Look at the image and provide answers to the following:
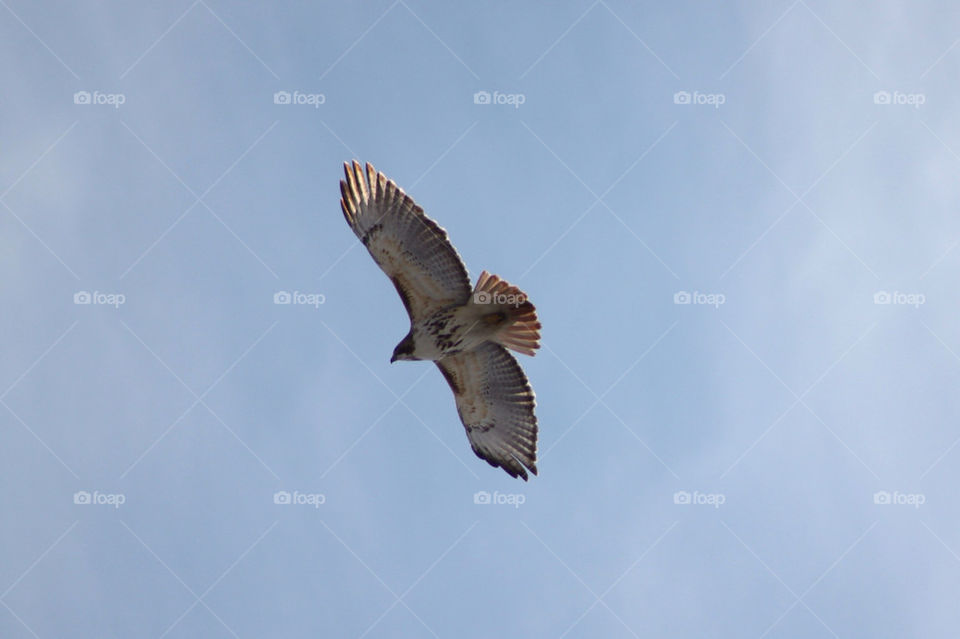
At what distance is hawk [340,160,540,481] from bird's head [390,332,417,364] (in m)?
0.01

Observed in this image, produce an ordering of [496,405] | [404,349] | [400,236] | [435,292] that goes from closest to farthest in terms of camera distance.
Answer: [400,236] → [435,292] → [404,349] → [496,405]

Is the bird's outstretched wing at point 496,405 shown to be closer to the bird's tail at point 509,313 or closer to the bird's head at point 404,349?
the bird's tail at point 509,313

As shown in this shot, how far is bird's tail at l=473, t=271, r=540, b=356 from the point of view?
10.4 metres

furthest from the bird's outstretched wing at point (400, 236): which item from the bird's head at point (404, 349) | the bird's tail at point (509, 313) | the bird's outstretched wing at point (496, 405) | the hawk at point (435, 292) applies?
the bird's outstretched wing at point (496, 405)

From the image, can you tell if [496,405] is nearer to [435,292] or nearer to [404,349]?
[404,349]

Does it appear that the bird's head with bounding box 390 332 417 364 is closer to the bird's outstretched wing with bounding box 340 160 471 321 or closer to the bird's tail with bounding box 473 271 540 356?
the bird's outstretched wing with bounding box 340 160 471 321

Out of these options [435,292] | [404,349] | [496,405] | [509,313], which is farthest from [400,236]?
[496,405]

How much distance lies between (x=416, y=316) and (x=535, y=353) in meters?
1.76

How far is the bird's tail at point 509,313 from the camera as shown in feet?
34.2

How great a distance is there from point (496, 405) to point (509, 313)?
214 cm

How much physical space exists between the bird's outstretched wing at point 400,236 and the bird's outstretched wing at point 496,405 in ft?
4.43

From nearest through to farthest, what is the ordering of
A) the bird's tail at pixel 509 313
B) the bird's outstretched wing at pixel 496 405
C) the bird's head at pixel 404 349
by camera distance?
the bird's tail at pixel 509 313, the bird's head at pixel 404 349, the bird's outstretched wing at pixel 496 405

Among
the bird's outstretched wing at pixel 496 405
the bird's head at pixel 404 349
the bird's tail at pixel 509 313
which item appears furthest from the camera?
the bird's outstretched wing at pixel 496 405

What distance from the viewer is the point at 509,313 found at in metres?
10.6
